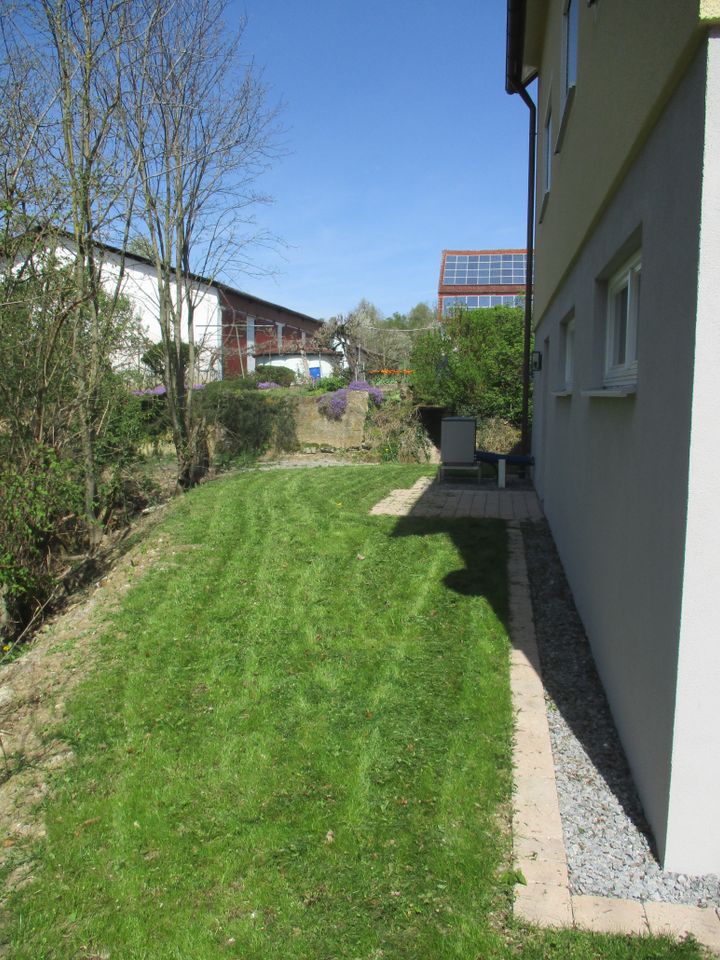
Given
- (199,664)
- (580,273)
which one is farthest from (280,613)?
(580,273)

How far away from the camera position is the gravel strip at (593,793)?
2.58 meters

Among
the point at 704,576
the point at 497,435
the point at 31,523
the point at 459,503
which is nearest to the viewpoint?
the point at 704,576

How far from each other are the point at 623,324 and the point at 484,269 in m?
27.5

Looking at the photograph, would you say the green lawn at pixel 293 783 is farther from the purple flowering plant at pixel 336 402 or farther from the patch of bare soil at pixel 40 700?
the purple flowering plant at pixel 336 402

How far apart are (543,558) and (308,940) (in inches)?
192

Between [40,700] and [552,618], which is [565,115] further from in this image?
[40,700]

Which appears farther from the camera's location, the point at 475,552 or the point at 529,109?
the point at 529,109

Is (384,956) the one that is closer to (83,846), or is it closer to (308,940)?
(308,940)

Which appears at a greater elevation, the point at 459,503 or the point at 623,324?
the point at 623,324

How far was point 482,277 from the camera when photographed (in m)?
30.1

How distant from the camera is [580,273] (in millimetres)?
5707

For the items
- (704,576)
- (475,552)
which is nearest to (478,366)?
(475,552)

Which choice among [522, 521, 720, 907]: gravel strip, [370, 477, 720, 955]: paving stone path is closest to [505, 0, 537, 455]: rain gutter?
[370, 477, 720, 955]: paving stone path

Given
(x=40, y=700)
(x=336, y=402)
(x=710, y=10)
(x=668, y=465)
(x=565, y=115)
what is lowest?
(x=40, y=700)
